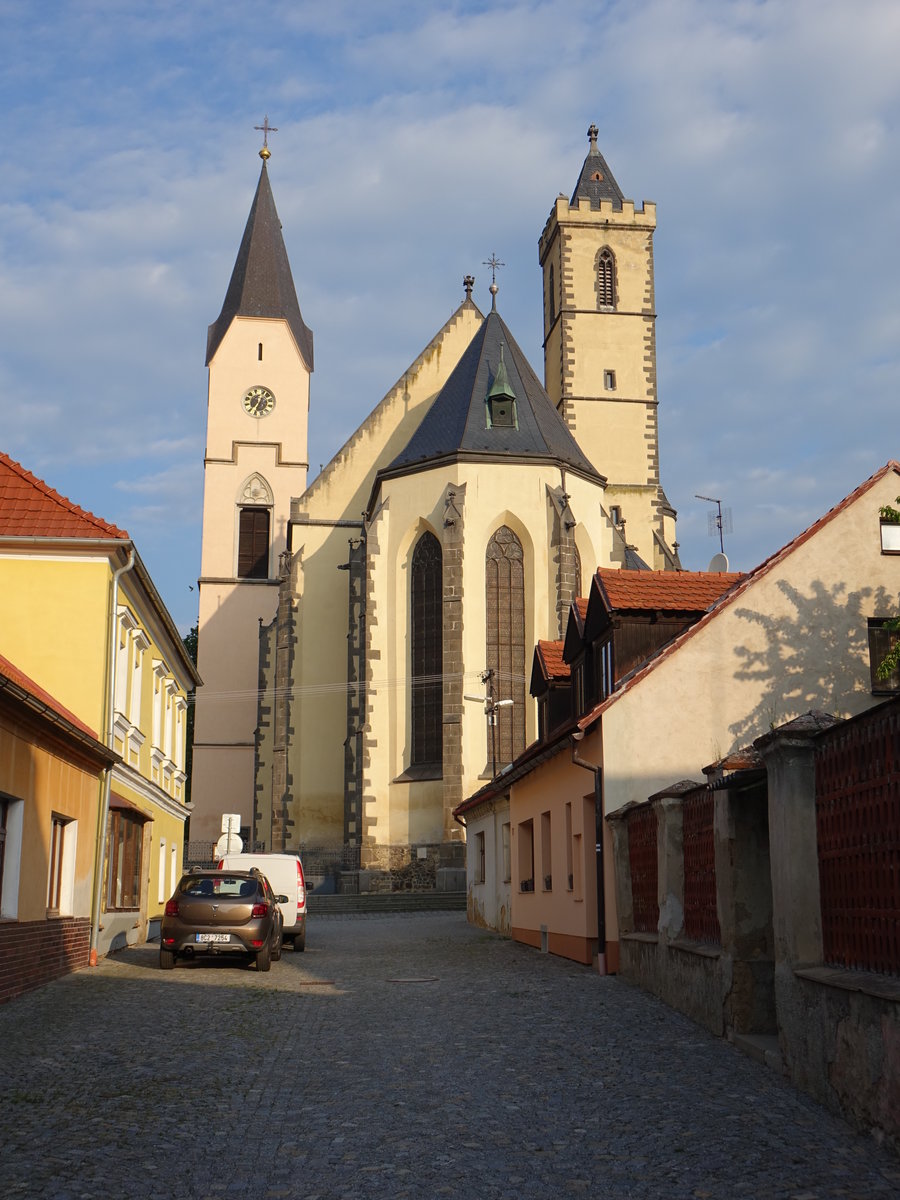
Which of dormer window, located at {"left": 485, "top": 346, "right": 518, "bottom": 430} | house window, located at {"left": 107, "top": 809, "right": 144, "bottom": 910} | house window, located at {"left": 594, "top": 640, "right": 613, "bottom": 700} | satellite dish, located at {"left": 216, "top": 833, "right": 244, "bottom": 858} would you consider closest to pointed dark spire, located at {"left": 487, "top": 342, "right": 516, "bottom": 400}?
dormer window, located at {"left": 485, "top": 346, "right": 518, "bottom": 430}

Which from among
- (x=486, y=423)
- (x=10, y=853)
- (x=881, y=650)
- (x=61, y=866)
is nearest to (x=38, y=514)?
(x=61, y=866)

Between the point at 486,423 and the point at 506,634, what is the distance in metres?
6.37

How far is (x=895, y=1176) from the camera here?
566 cm

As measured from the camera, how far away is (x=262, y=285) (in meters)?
53.8

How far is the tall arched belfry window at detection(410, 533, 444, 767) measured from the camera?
37603 mm

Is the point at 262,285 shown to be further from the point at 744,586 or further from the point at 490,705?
the point at 744,586

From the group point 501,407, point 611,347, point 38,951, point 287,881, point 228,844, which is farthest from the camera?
point 611,347

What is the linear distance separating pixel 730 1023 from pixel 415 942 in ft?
41.4

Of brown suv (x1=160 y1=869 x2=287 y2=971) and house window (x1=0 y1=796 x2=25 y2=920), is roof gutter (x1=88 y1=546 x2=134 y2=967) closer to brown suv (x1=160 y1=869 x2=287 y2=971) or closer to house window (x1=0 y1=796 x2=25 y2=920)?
brown suv (x1=160 y1=869 x2=287 y2=971)

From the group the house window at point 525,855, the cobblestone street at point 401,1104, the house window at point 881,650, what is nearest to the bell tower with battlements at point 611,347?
the house window at point 525,855

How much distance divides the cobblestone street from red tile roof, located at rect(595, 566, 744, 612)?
5.72 m

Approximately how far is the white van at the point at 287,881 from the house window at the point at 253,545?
28939mm

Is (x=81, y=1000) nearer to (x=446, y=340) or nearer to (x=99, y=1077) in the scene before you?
(x=99, y=1077)

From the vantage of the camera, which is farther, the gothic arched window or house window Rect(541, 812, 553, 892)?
the gothic arched window
